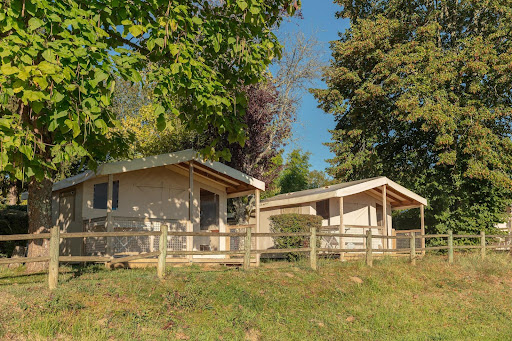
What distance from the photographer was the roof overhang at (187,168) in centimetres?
1574

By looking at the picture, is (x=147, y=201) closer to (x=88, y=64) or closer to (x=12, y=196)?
(x=88, y=64)

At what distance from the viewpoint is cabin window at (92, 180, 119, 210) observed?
16828 millimetres

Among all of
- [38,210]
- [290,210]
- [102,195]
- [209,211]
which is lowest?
[38,210]

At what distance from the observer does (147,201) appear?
17.5 metres

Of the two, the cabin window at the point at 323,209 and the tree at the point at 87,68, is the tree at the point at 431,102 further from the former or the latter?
the tree at the point at 87,68

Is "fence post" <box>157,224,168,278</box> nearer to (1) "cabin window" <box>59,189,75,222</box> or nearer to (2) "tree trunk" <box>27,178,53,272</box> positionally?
(2) "tree trunk" <box>27,178,53,272</box>

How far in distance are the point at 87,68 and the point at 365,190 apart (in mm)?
15235

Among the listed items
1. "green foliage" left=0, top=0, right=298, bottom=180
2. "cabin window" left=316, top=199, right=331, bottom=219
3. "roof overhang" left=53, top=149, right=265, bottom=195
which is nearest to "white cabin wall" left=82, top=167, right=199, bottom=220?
"roof overhang" left=53, top=149, right=265, bottom=195

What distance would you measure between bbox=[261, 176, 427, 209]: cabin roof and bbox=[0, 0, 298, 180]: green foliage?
883 cm

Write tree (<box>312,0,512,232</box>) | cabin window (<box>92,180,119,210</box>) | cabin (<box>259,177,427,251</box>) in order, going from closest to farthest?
cabin window (<box>92,180,119,210</box>)
cabin (<box>259,177,427,251</box>)
tree (<box>312,0,512,232</box>)

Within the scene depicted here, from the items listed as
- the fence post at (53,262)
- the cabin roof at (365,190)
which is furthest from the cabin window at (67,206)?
the cabin roof at (365,190)

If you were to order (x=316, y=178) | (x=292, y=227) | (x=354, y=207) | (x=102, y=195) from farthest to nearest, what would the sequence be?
1. (x=316, y=178)
2. (x=354, y=207)
3. (x=292, y=227)
4. (x=102, y=195)

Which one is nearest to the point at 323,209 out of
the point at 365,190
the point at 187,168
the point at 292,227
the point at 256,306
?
the point at 365,190

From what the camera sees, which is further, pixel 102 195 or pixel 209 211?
pixel 209 211
